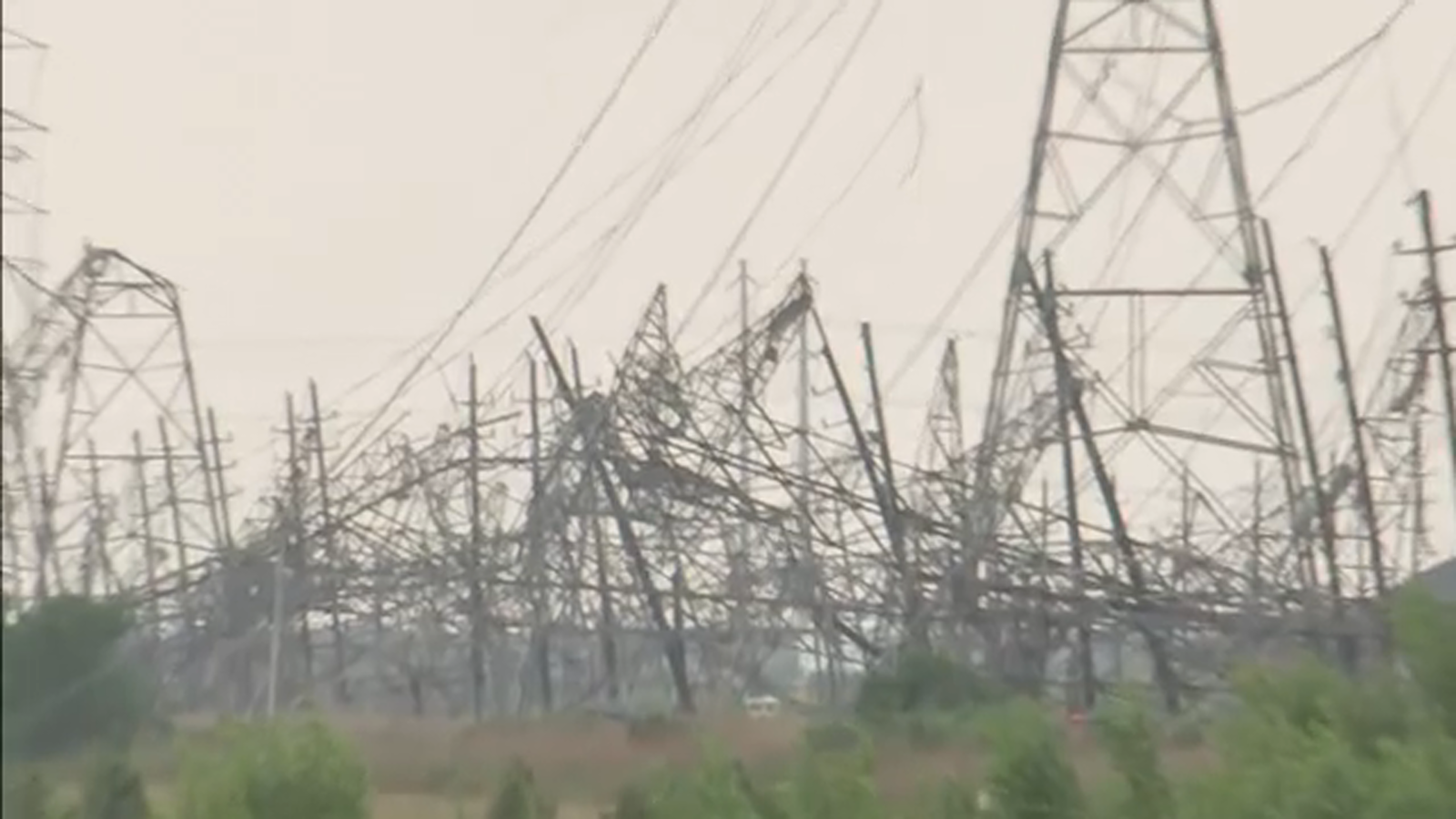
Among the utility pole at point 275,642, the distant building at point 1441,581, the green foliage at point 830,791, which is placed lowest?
the green foliage at point 830,791

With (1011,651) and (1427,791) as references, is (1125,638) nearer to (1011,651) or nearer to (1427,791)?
(1011,651)

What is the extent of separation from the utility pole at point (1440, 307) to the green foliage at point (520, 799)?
10817 mm

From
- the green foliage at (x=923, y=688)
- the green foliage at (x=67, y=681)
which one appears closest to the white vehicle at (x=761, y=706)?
the green foliage at (x=923, y=688)

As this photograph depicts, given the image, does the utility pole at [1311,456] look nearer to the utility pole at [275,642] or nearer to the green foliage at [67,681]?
the utility pole at [275,642]

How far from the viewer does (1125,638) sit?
1814cm

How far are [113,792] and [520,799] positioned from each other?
3276 millimetres

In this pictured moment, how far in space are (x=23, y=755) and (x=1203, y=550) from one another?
52.9 feet

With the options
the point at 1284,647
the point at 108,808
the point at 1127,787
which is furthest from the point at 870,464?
the point at 108,808

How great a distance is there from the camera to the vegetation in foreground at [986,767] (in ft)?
15.0

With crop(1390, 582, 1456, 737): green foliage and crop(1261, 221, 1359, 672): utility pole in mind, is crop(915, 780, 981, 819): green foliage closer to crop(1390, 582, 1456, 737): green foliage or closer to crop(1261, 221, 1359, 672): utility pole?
crop(1390, 582, 1456, 737): green foliage

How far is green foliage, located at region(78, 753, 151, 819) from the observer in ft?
15.4

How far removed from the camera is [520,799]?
829cm

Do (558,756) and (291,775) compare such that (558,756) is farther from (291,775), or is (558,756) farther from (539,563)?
(539,563)

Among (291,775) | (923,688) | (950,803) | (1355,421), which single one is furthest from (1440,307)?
(291,775)
